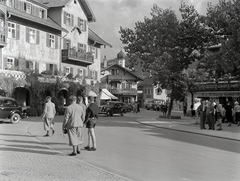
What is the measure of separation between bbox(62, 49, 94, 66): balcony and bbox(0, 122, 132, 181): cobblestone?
29.0 metres

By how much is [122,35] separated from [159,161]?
19821 millimetres

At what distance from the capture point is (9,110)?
21.8 meters

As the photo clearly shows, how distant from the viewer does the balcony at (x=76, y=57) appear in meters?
39.2

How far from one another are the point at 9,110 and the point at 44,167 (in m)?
14.9

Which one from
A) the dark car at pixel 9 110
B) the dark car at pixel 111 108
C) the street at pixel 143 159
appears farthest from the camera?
the dark car at pixel 111 108

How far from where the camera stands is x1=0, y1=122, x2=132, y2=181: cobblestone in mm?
6902

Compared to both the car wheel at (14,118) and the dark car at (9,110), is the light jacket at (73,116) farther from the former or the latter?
the car wheel at (14,118)

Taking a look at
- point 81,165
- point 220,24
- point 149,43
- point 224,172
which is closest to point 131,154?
point 81,165

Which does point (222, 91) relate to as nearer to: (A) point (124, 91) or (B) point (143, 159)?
(B) point (143, 159)

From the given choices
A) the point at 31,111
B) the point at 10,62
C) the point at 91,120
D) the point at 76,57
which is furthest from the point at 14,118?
the point at 76,57

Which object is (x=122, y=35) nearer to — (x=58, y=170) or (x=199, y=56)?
(x=199, y=56)

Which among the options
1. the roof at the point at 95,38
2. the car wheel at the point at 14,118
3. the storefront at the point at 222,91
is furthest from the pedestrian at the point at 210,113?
the roof at the point at 95,38

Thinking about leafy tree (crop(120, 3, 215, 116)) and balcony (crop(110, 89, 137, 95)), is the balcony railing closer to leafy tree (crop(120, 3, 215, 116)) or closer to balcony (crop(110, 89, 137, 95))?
leafy tree (crop(120, 3, 215, 116))

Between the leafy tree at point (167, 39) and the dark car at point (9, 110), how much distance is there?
10387 millimetres
